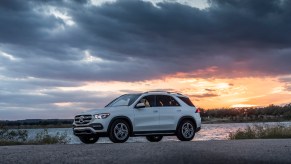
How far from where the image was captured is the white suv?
19344 mm

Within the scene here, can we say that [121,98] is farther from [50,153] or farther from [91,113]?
[50,153]

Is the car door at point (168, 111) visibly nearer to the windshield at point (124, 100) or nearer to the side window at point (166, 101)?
the side window at point (166, 101)

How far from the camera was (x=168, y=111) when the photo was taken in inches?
816

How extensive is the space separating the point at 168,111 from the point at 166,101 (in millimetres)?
514

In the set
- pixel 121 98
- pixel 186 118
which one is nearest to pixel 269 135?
pixel 186 118

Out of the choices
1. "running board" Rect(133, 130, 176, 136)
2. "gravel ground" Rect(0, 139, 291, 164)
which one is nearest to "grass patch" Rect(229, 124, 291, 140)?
"running board" Rect(133, 130, 176, 136)

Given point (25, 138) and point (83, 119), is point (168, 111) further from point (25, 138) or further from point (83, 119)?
point (25, 138)

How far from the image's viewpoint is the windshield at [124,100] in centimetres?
2024

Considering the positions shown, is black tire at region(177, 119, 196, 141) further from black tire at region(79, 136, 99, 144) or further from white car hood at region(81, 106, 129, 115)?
black tire at region(79, 136, 99, 144)

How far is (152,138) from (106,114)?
3547mm

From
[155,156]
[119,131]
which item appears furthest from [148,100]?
[155,156]

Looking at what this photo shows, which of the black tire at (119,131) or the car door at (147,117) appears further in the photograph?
the car door at (147,117)

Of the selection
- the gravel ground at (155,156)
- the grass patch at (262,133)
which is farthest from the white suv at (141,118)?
the gravel ground at (155,156)

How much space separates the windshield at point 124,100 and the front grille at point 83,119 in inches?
57.6
